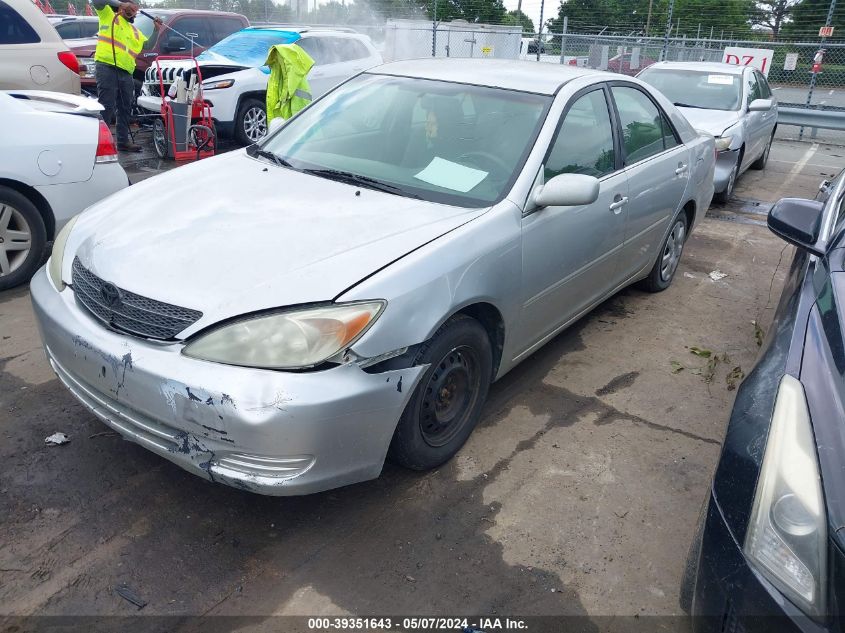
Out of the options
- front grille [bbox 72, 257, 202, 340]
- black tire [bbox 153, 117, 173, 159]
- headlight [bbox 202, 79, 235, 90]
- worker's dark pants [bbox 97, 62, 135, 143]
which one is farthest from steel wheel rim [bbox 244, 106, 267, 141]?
front grille [bbox 72, 257, 202, 340]

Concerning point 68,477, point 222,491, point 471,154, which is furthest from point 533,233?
point 68,477

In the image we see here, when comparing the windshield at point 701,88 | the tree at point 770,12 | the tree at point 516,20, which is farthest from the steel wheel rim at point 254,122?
the tree at point 770,12

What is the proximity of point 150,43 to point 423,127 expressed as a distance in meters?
9.83

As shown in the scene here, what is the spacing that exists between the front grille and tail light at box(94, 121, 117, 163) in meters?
2.53

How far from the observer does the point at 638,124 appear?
4477mm

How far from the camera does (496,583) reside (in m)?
2.52

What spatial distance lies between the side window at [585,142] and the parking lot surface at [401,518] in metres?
1.20

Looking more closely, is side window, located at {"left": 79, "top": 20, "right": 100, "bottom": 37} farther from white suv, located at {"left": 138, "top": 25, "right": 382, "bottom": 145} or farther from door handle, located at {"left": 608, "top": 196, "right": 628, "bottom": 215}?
door handle, located at {"left": 608, "top": 196, "right": 628, "bottom": 215}

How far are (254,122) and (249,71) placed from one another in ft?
2.34

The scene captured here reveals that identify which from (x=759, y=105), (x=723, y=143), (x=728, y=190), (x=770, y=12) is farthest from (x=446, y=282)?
(x=770, y=12)

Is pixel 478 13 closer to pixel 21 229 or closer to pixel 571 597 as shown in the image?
pixel 21 229

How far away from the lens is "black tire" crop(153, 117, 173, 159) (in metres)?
9.12

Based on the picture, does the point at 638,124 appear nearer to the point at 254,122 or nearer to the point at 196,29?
the point at 254,122

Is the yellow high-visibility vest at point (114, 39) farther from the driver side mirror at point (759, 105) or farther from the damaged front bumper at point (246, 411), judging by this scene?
the driver side mirror at point (759, 105)
